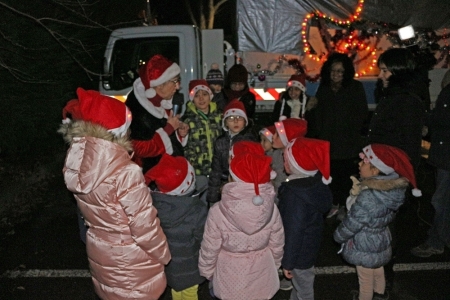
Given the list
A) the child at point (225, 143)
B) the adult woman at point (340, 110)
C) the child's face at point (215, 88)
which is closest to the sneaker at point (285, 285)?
the child at point (225, 143)

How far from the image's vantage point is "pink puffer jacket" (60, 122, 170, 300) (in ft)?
8.66

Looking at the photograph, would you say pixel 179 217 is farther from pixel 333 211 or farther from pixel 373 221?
pixel 333 211

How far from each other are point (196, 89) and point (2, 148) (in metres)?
5.04

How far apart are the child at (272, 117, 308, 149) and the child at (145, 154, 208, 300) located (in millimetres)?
1124

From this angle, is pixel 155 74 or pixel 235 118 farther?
pixel 235 118

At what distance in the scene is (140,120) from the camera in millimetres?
3650

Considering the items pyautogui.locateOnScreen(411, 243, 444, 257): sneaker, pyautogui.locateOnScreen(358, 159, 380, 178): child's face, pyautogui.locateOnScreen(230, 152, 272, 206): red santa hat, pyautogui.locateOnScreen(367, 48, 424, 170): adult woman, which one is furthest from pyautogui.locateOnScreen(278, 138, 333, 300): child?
pyautogui.locateOnScreen(411, 243, 444, 257): sneaker

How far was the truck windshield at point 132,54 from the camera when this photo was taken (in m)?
6.97

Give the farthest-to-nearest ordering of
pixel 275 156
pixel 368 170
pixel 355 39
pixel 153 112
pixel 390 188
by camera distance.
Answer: pixel 355 39 → pixel 275 156 → pixel 153 112 → pixel 368 170 → pixel 390 188

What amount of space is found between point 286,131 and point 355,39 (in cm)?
348

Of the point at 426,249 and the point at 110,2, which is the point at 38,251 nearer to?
the point at 426,249

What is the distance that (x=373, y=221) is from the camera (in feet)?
11.0

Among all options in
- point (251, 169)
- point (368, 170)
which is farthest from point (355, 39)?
point (251, 169)

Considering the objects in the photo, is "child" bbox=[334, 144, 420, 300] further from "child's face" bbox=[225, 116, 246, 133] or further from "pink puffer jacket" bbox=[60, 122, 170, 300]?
"pink puffer jacket" bbox=[60, 122, 170, 300]
